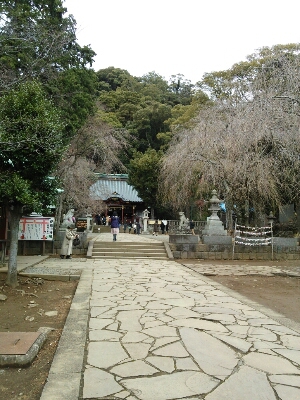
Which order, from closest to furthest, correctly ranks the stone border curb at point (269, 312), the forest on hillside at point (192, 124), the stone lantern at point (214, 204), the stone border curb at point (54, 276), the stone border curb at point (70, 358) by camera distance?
the stone border curb at point (70, 358) → the stone border curb at point (269, 312) → the stone border curb at point (54, 276) → the forest on hillside at point (192, 124) → the stone lantern at point (214, 204)

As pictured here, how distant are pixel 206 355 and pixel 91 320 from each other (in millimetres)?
1938

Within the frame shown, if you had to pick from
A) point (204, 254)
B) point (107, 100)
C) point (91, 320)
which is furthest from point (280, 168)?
point (107, 100)

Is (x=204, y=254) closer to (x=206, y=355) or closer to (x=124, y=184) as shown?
(x=206, y=355)

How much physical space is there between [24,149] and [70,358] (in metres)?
4.21

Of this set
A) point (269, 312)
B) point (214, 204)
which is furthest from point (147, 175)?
point (269, 312)

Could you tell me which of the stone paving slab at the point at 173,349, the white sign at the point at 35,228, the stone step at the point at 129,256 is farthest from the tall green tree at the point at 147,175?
the stone paving slab at the point at 173,349

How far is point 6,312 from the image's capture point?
5.36 m

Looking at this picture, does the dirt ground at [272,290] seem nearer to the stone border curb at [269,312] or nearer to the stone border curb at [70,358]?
the stone border curb at [269,312]

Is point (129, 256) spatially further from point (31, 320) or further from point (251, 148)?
point (31, 320)

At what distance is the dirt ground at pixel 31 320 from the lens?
9.82ft

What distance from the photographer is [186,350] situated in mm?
3674

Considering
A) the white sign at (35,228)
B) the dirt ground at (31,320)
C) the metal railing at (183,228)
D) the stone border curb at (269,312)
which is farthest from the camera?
the metal railing at (183,228)

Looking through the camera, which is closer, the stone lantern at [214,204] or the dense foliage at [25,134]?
the dense foliage at [25,134]

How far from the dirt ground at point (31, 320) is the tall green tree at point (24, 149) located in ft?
2.13
